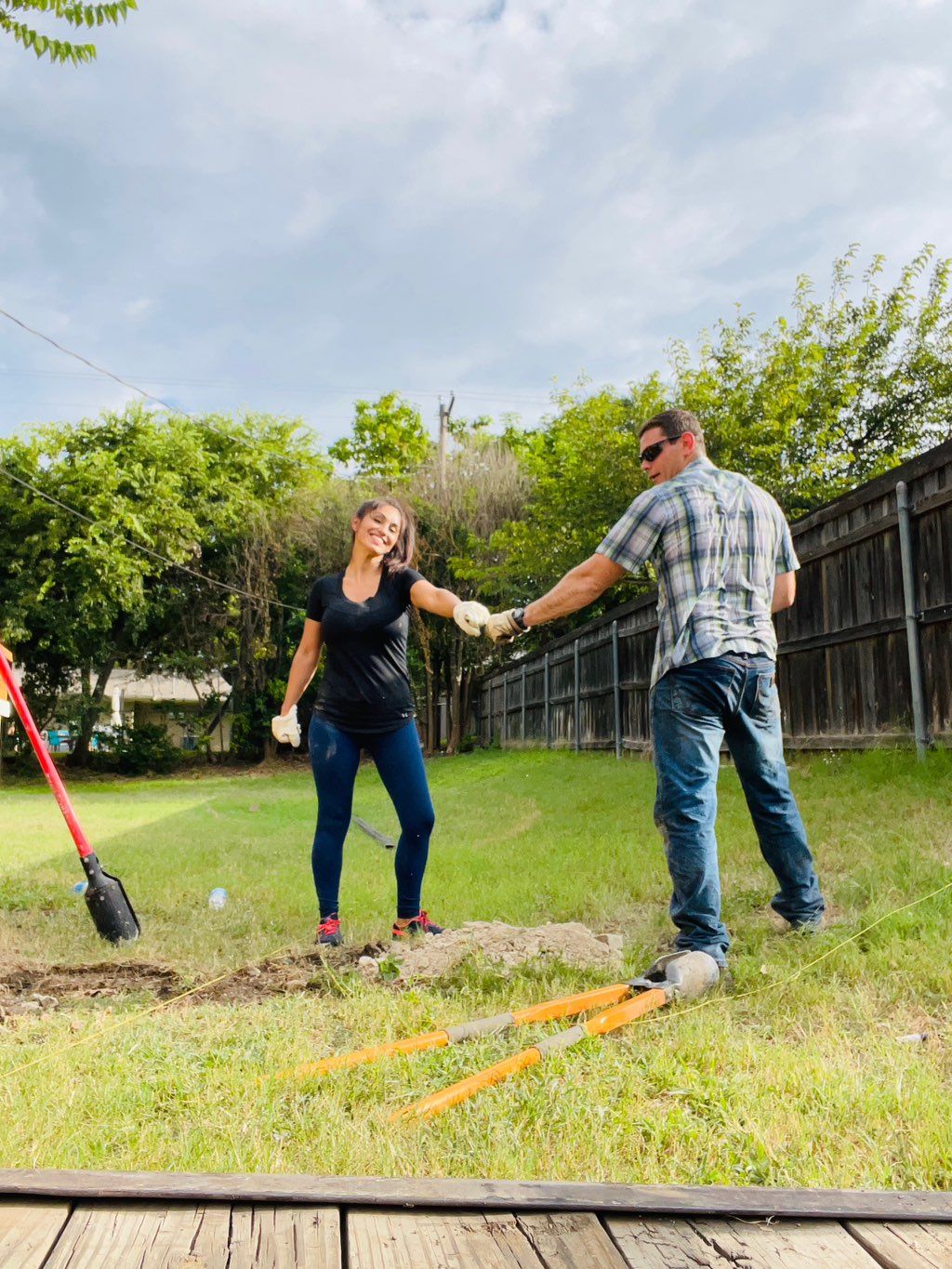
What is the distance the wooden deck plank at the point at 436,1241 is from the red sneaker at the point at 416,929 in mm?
2840

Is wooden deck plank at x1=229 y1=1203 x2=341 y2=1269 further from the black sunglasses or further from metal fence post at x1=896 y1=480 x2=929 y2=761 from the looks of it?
metal fence post at x1=896 y1=480 x2=929 y2=761

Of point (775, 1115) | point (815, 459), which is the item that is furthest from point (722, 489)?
point (815, 459)

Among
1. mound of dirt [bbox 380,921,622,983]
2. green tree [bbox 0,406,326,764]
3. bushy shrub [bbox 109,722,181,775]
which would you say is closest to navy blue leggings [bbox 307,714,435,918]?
mound of dirt [bbox 380,921,622,983]

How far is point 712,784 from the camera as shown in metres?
3.60

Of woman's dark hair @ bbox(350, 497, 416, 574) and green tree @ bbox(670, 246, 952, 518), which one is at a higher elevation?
green tree @ bbox(670, 246, 952, 518)

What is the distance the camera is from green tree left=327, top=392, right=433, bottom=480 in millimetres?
36125

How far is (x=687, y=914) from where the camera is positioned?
3.56 m

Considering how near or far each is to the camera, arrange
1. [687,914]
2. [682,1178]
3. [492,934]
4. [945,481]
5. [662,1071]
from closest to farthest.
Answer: [682,1178] → [662,1071] → [687,914] → [492,934] → [945,481]

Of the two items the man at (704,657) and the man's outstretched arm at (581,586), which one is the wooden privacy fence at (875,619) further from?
the man's outstretched arm at (581,586)

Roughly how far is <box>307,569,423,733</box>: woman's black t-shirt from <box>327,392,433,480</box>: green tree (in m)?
31.5

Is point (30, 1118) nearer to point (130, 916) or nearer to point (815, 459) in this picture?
point (130, 916)

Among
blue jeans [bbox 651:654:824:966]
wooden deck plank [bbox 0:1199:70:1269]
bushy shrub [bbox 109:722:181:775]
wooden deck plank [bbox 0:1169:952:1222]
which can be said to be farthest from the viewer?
bushy shrub [bbox 109:722:181:775]

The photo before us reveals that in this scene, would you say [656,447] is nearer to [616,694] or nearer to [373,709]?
[373,709]

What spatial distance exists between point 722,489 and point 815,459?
52.8 feet
